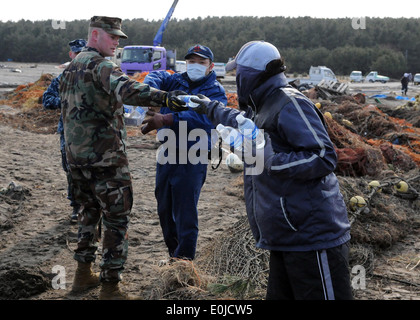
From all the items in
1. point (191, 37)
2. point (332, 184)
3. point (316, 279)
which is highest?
point (191, 37)

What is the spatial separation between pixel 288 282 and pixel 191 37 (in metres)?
82.1

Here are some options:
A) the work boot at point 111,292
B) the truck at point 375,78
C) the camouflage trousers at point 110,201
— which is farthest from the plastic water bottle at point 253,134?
the truck at point 375,78

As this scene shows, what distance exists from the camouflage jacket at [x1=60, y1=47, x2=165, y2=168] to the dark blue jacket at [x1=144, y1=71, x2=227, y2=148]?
591mm

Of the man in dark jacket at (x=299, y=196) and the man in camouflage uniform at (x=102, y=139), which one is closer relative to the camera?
the man in dark jacket at (x=299, y=196)

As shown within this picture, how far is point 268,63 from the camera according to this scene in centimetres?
237

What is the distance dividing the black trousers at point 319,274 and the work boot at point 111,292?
1601mm

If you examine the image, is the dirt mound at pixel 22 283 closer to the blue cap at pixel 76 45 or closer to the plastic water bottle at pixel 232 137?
the plastic water bottle at pixel 232 137

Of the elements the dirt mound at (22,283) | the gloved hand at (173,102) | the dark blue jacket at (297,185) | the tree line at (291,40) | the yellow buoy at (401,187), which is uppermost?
the tree line at (291,40)

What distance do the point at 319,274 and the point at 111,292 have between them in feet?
5.98

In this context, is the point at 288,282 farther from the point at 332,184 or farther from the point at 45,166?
the point at 45,166

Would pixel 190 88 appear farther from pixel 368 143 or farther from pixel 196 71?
pixel 368 143

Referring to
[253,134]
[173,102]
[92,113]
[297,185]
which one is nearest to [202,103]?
[173,102]

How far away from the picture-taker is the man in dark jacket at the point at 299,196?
218 cm
